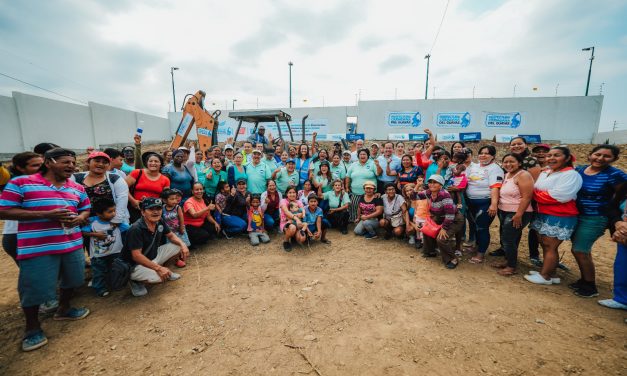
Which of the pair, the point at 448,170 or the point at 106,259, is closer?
the point at 106,259

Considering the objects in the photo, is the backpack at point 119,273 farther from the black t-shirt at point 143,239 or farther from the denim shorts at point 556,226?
the denim shorts at point 556,226

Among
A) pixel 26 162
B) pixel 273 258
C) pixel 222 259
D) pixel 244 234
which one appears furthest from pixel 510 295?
pixel 26 162

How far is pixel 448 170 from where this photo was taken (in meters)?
4.46

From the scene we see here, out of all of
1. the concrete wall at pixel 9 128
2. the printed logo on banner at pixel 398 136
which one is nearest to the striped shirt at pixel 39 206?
the concrete wall at pixel 9 128

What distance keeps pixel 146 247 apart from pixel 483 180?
4.89m

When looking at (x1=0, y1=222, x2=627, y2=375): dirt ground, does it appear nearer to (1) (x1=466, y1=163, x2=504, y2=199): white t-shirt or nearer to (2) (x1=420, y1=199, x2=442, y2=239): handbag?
(2) (x1=420, y1=199, x2=442, y2=239): handbag

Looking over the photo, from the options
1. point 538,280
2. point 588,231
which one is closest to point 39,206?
point 538,280

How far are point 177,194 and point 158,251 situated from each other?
0.87 m

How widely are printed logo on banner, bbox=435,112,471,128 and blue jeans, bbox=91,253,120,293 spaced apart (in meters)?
21.2

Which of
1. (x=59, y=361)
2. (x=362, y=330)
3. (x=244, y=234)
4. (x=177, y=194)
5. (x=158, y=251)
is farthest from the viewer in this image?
(x=244, y=234)

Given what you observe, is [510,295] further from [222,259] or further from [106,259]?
[106,259]

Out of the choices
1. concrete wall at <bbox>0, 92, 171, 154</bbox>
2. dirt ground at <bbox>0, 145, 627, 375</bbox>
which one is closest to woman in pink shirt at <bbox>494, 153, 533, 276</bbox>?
dirt ground at <bbox>0, 145, 627, 375</bbox>

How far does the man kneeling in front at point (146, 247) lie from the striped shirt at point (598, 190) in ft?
16.7

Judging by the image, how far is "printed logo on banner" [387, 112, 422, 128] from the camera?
1975cm
